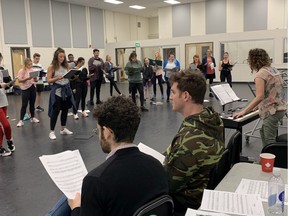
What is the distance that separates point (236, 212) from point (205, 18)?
49.2 ft

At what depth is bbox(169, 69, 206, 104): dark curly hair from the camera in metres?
1.91

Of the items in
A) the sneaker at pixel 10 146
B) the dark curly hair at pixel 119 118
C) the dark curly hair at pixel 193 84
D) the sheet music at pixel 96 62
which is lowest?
the sneaker at pixel 10 146

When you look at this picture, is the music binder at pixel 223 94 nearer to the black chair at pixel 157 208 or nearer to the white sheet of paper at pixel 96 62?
the black chair at pixel 157 208

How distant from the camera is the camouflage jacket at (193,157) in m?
1.64

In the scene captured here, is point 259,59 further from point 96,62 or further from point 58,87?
point 96,62

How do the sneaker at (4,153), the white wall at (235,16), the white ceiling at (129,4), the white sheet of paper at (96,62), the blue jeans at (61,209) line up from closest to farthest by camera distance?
the blue jeans at (61,209) → the sneaker at (4,153) → the white sheet of paper at (96,62) → the white wall at (235,16) → the white ceiling at (129,4)

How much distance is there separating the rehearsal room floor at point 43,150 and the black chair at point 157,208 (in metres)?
1.77

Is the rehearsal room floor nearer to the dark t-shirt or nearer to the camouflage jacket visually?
the camouflage jacket

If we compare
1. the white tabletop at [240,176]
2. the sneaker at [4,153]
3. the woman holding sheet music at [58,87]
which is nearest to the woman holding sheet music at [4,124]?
the sneaker at [4,153]

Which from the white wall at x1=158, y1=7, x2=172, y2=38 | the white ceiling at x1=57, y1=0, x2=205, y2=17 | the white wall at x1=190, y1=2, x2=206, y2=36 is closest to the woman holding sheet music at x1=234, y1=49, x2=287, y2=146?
the white ceiling at x1=57, y1=0, x2=205, y2=17

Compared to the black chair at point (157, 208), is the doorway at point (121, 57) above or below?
above

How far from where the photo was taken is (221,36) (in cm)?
1396

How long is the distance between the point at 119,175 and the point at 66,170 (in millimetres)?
654

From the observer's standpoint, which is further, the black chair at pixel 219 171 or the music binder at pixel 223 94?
the music binder at pixel 223 94
